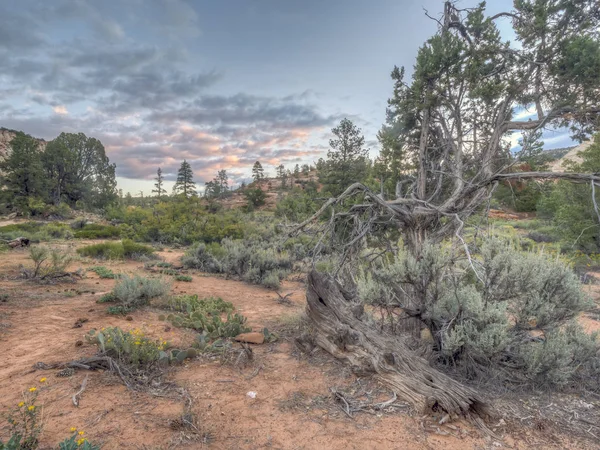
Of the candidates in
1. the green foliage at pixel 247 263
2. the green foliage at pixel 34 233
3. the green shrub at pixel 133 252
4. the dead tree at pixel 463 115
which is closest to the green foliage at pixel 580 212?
the dead tree at pixel 463 115

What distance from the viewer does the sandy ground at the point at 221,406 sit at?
2.59 metres

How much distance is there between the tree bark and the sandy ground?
0.63 ft

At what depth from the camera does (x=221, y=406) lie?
309 centimetres

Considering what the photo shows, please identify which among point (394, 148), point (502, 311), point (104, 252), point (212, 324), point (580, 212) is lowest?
point (212, 324)

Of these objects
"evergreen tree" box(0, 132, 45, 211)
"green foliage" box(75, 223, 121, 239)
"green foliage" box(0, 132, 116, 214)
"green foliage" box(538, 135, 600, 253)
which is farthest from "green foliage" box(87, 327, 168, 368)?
"evergreen tree" box(0, 132, 45, 211)

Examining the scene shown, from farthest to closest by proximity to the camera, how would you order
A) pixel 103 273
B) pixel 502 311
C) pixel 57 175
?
pixel 57 175, pixel 103 273, pixel 502 311

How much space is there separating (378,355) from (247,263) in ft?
24.4

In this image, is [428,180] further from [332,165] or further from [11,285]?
[332,165]

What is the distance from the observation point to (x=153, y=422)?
8.96ft

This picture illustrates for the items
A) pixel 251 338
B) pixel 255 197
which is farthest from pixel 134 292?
pixel 255 197

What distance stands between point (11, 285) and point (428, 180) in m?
9.41

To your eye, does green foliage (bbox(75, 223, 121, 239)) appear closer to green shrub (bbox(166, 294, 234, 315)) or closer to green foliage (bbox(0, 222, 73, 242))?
green foliage (bbox(0, 222, 73, 242))

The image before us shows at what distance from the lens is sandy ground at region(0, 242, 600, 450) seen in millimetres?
2590

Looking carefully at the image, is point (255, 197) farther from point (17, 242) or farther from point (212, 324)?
point (212, 324)
